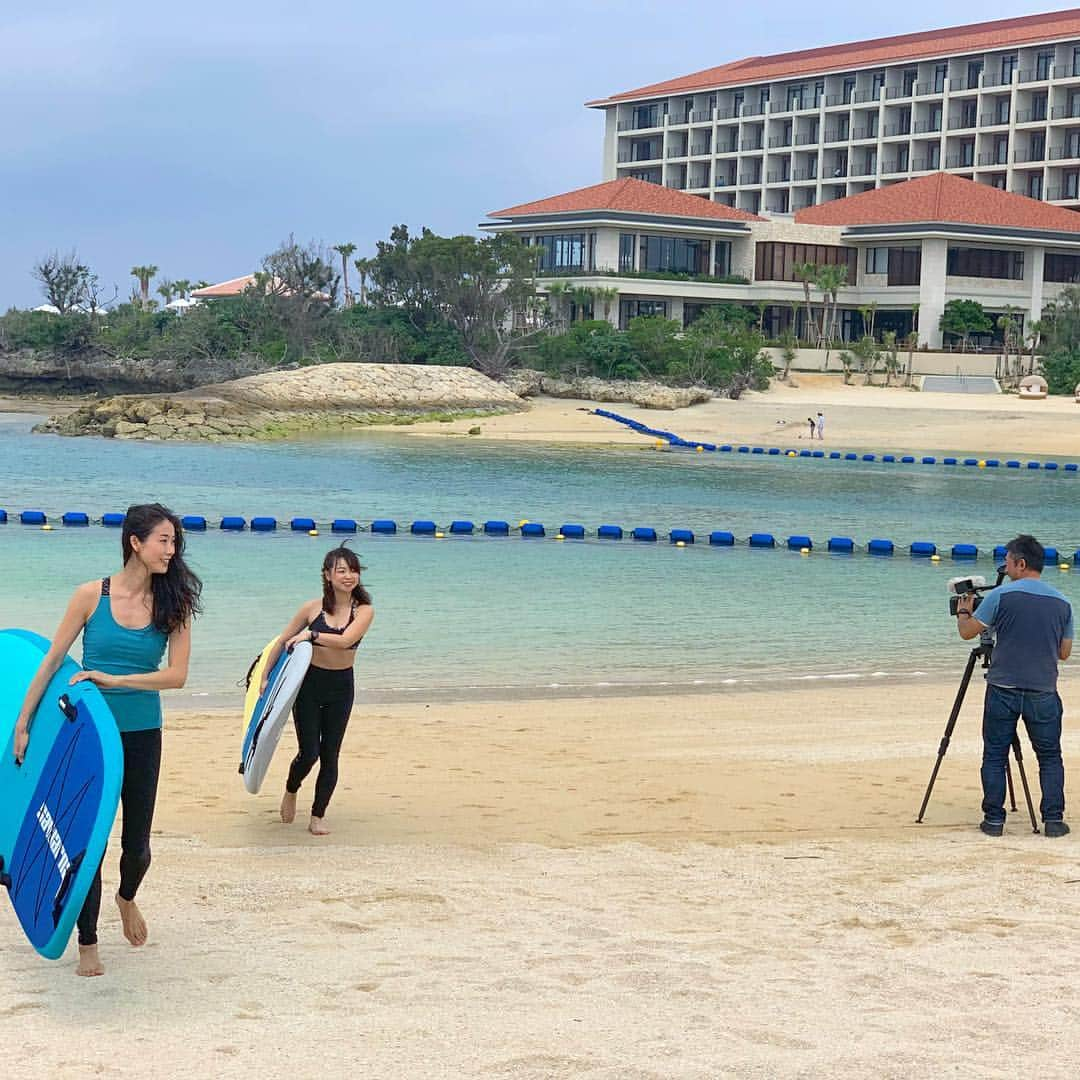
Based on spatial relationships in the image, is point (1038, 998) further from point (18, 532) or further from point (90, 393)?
point (90, 393)

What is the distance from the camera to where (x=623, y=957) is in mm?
6480

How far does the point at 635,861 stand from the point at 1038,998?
249cm

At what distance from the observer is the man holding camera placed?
827 cm

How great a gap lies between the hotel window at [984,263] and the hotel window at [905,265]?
1.46 m

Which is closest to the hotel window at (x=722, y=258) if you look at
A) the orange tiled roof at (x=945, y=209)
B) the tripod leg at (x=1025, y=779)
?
the orange tiled roof at (x=945, y=209)

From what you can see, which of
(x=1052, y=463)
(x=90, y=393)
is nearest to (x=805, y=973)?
(x=1052, y=463)

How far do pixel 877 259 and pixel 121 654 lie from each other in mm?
78373

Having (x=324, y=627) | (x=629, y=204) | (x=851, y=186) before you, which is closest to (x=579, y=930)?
(x=324, y=627)

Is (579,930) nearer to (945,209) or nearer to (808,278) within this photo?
(808,278)

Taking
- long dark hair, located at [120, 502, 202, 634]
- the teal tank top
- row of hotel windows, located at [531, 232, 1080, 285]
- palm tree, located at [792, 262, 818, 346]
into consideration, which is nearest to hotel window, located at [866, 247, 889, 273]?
row of hotel windows, located at [531, 232, 1080, 285]

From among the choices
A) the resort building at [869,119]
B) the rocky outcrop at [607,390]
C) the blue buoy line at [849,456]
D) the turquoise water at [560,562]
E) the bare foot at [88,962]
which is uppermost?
the resort building at [869,119]

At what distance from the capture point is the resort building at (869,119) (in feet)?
297

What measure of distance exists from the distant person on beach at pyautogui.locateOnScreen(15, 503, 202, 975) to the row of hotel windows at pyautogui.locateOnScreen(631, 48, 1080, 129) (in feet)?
297

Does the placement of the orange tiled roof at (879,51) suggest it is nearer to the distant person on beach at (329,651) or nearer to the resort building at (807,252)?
the resort building at (807,252)
